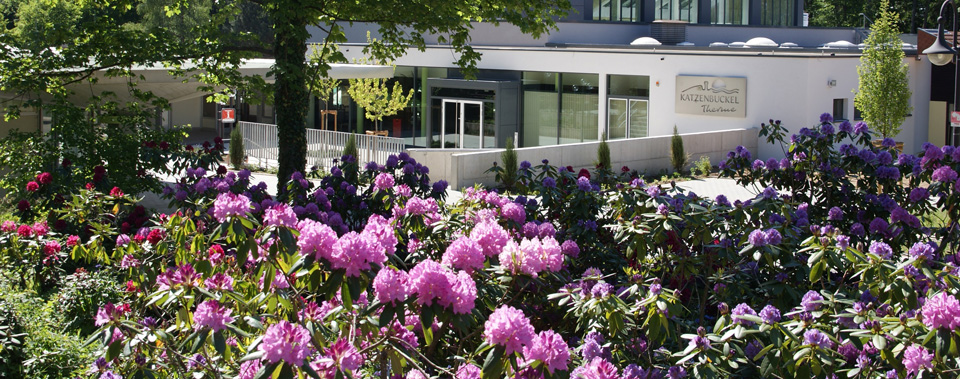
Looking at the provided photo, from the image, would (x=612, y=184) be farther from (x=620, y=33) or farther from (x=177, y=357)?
(x=620, y=33)

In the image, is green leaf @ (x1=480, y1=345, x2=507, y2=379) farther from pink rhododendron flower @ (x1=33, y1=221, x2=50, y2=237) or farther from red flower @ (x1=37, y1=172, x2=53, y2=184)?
red flower @ (x1=37, y1=172, x2=53, y2=184)

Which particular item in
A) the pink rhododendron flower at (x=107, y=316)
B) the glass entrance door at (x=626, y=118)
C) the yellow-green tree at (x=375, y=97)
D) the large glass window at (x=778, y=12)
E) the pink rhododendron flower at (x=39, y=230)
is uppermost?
the large glass window at (x=778, y=12)

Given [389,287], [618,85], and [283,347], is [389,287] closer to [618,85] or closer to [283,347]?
[283,347]

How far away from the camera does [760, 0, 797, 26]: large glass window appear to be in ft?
147

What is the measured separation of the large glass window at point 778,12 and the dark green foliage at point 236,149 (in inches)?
1155

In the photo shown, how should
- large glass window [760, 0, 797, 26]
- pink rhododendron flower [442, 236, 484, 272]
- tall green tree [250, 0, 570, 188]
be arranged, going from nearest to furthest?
1. pink rhododendron flower [442, 236, 484, 272]
2. tall green tree [250, 0, 570, 188]
3. large glass window [760, 0, 797, 26]

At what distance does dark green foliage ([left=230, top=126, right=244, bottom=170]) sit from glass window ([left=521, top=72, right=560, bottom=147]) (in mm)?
9720

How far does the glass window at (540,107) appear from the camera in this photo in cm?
2919

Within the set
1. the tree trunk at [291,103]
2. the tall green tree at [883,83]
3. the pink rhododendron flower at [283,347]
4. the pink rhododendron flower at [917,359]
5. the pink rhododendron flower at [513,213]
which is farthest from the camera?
the tall green tree at [883,83]

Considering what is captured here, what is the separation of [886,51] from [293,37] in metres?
17.5

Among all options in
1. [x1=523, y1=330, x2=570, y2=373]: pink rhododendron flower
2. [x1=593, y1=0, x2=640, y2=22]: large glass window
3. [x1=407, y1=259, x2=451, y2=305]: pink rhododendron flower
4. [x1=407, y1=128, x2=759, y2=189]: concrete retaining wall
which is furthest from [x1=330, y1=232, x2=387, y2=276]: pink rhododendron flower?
[x1=593, y1=0, x2=640, y2=22]: large glass window

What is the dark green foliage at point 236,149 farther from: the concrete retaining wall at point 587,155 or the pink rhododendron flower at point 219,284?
the pink rhododendron flower at point 219,284

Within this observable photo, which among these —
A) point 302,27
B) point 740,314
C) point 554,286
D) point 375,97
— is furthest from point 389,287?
point 375,97

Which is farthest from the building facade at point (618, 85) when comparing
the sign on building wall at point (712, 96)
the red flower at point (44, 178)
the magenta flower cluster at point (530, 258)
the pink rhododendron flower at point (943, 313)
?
the pink rhododendron flower at point (943, 313)
